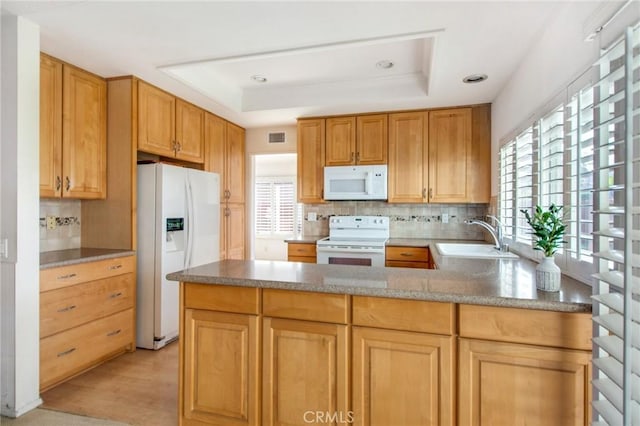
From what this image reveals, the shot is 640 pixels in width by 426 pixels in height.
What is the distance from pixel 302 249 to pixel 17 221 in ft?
8.23

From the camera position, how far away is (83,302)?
8.47 ft

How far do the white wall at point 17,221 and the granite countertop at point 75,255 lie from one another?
0.68 ft

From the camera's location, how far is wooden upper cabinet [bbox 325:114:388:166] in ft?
13.0

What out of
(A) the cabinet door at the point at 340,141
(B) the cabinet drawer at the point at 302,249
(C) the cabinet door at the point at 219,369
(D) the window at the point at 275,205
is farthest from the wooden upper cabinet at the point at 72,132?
(D) the window at the point at 275,205

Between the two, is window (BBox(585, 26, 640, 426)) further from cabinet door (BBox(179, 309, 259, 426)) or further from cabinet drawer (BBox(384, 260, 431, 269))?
cabinet drawer (BBox(384, 260, 431, 269))

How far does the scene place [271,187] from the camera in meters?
7.52

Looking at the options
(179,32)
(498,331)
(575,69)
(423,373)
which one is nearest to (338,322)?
(423,373)

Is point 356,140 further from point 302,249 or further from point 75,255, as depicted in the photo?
point 75,255

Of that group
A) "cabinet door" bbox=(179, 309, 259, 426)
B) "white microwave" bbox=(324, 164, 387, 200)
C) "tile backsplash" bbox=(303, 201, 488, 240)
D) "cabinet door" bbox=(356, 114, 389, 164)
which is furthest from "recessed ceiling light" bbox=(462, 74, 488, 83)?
"cabinet door" bbox=(179, 309, 259, 426)

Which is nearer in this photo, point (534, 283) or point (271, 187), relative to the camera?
point (534, 283)

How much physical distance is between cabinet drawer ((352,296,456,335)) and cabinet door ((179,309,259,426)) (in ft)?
1.76

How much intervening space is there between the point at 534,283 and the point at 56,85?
3414mm

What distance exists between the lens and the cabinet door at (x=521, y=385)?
1311 mm

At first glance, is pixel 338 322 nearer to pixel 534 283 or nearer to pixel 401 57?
pixel 534 283
